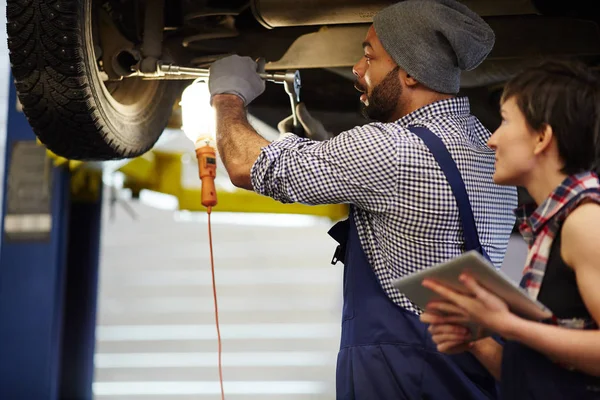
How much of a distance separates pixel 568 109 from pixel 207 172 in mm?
1098

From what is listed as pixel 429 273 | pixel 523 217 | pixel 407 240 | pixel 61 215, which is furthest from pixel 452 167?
pixel 61 215

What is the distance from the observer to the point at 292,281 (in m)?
6.57

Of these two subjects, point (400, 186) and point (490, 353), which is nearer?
point (490, 353)

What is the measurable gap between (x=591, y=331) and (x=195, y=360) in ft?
17.7

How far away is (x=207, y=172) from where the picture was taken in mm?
2225

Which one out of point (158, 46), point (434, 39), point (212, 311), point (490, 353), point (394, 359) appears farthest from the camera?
point (212, 311)

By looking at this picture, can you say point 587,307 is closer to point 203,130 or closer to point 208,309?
point 203,130

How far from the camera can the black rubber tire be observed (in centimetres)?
213

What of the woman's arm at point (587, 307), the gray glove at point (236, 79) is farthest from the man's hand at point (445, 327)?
the gray glove at point (236, 79)

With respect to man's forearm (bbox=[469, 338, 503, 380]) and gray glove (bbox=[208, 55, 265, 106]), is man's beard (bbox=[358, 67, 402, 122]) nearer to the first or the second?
gray glove (bbox=[208, 55, 265, 106])

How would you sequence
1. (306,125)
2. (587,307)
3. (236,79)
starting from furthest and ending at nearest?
(306,125), (236,79), (587,307)

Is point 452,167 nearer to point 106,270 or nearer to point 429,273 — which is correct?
point 429,273

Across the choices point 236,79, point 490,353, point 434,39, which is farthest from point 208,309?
point 490,353

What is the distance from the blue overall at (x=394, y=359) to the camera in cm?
175
